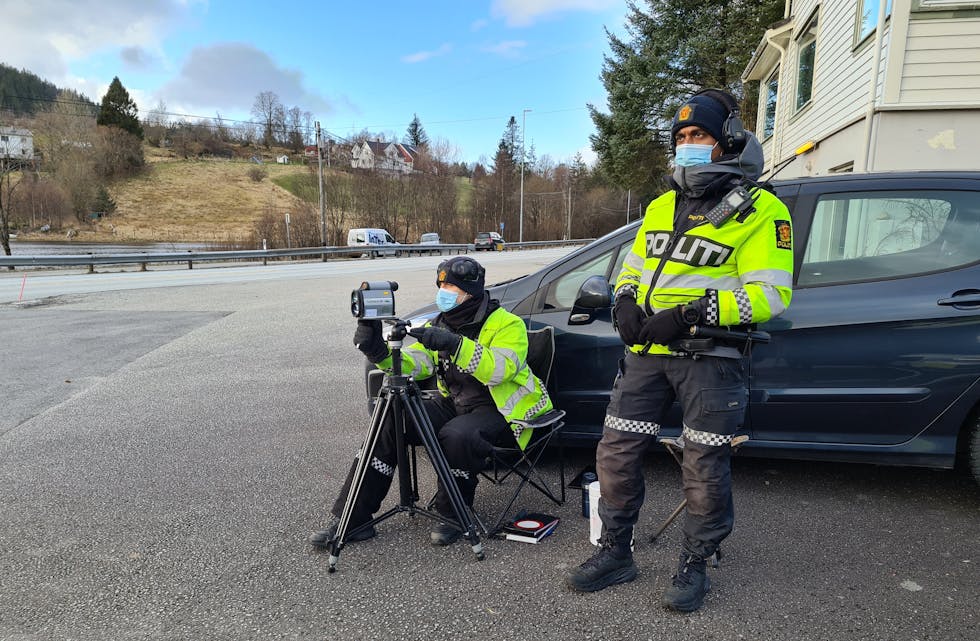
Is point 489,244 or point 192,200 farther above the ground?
point 192,200

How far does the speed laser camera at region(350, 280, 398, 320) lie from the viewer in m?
2.60

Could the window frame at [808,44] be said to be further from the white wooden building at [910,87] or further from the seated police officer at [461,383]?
the seated police officer at [461,383]

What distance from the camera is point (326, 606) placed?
8.00 ft

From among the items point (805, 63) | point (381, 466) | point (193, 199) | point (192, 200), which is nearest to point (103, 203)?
point (192, 200)

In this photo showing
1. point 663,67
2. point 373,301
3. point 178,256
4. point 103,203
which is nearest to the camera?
point 373,301

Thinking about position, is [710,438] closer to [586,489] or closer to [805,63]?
[586,489]

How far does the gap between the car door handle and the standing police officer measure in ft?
4.14

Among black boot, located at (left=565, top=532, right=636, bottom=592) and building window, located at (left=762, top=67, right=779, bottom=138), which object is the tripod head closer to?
black boot, located at (left=565, top=532, right=636, bottom=592)

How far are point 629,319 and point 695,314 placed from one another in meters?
0.27

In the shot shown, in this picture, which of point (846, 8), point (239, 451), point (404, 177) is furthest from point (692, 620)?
point (404, 177)

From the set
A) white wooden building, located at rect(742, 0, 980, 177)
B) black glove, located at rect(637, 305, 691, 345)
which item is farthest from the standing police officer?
white wooden building, located at rect(742, 0, 980, 177)

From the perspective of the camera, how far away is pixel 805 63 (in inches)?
484

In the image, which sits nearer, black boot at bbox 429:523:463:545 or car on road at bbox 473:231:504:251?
black boot at bbox 429:523:463:545

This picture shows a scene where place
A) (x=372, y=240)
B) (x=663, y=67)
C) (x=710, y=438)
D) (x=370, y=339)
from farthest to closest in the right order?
1. (x=372, y=240)
2. (x=663, y=67)
3. (x=370, y=339)
4. (x=710, y=438)
